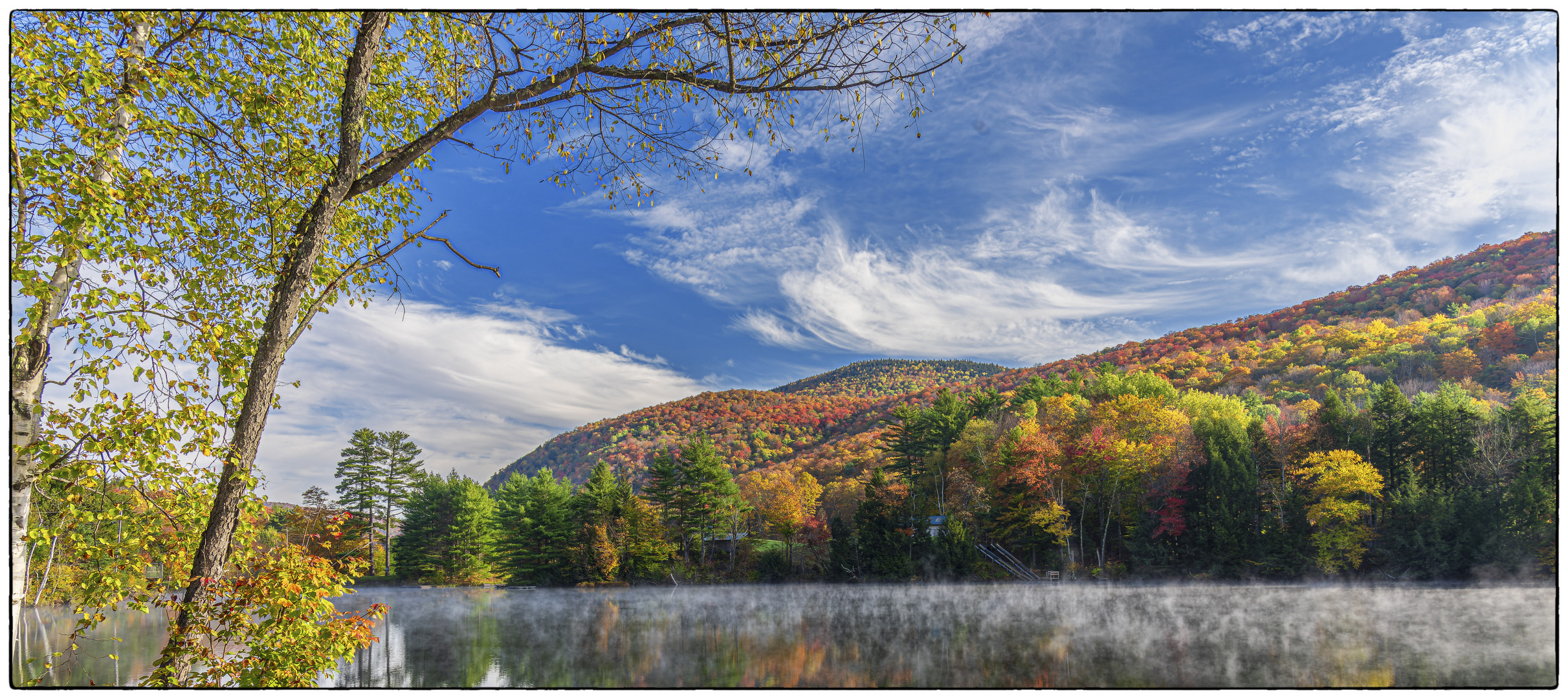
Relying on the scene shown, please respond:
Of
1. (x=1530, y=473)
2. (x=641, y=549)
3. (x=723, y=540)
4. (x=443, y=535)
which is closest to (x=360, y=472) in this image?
(x=443, y=535)

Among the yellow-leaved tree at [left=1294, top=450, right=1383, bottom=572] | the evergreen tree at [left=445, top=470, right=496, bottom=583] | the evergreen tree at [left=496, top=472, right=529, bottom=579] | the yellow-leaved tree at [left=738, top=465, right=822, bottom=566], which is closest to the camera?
the yellow-leaved tree at [left=1294, top=450, right=1383, bottom=572]

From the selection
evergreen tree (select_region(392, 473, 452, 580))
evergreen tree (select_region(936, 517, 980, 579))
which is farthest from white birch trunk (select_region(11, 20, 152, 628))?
evergreen tree (select_region(392, 473, 452, 580))

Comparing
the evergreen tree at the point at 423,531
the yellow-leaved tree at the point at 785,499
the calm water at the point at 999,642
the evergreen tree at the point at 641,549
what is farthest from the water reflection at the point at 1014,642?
the evergreen tree at the point at 423,531

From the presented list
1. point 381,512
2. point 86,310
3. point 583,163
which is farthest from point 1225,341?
point 381,512

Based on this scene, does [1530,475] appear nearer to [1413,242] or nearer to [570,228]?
[1413,242]

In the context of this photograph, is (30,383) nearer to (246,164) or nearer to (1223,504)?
(246,164)

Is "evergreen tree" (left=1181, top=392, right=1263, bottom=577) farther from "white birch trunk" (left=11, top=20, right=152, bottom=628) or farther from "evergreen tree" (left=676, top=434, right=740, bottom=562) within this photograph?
"white birch trunk" (left=11, top=20, right=152, bottom=628)
